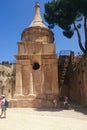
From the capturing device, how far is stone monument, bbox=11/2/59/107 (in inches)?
923

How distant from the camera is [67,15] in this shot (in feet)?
85.0

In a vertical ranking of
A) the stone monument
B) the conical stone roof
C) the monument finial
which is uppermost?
the monument finial

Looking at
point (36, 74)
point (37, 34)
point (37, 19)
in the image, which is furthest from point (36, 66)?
point (37, 19)

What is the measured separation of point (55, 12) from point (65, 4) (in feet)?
7.98

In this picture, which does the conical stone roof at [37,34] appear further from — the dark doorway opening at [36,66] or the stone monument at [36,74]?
the dark doorway opening at [36,66]

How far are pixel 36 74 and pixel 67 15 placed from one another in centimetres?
644

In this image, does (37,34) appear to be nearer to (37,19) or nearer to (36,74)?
(37,19)

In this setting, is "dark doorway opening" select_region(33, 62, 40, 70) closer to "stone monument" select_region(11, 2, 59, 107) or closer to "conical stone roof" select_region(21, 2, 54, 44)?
"stone monument" select_region(11, 2, 59, 107)

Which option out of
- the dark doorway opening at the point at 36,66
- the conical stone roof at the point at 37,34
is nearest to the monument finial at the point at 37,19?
the conical stone roof at the point at 37,34

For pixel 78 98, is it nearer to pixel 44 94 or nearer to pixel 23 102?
pixel 44 94

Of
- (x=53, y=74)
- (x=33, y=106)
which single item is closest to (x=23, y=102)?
(x=33, y=106)

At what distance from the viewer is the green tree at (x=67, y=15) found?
23.9 m

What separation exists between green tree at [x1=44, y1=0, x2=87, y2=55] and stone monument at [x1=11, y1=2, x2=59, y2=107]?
289 cm

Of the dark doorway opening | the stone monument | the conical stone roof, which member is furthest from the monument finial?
the dark doorway opening
